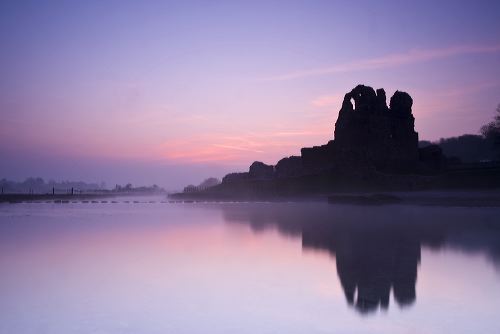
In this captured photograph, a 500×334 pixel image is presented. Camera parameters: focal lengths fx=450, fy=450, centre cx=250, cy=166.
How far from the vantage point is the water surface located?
5719mm

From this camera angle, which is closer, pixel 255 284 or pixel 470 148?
pixel 255 284

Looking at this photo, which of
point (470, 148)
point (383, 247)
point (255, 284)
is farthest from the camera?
point (470, 148)

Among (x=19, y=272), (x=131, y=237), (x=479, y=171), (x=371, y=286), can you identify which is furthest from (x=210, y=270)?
(x=479, y=171)

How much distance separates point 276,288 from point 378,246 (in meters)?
5.61

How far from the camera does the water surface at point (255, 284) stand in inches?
225

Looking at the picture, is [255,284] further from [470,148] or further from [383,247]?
[470,148]

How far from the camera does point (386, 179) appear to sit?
48.2 m

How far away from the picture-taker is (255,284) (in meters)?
8.00

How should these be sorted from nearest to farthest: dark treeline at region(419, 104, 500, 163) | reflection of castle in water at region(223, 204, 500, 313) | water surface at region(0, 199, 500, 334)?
water surface at region(0, 199, 500, 334) → reflection of castle in water at region(223, 204, 500, 313) → dark treeline at region(419, 104, 500, 163)

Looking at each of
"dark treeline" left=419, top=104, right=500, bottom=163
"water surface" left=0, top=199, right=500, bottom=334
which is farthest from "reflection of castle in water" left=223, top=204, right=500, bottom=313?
"dark treeline" left=419, top=104, right=500, bottom=163

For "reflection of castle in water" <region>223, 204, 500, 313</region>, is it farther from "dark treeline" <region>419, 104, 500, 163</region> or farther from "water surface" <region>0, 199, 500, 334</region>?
"dark treeline" <region>419, 104, 500, 163</region>

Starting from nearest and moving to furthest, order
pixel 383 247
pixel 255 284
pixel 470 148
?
pixel 255 284 < pixel 383 247 < pixel 470 148

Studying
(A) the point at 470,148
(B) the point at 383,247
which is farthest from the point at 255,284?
(A) the point at 470,148

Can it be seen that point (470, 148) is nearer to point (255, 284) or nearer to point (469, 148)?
point (469, 148)
